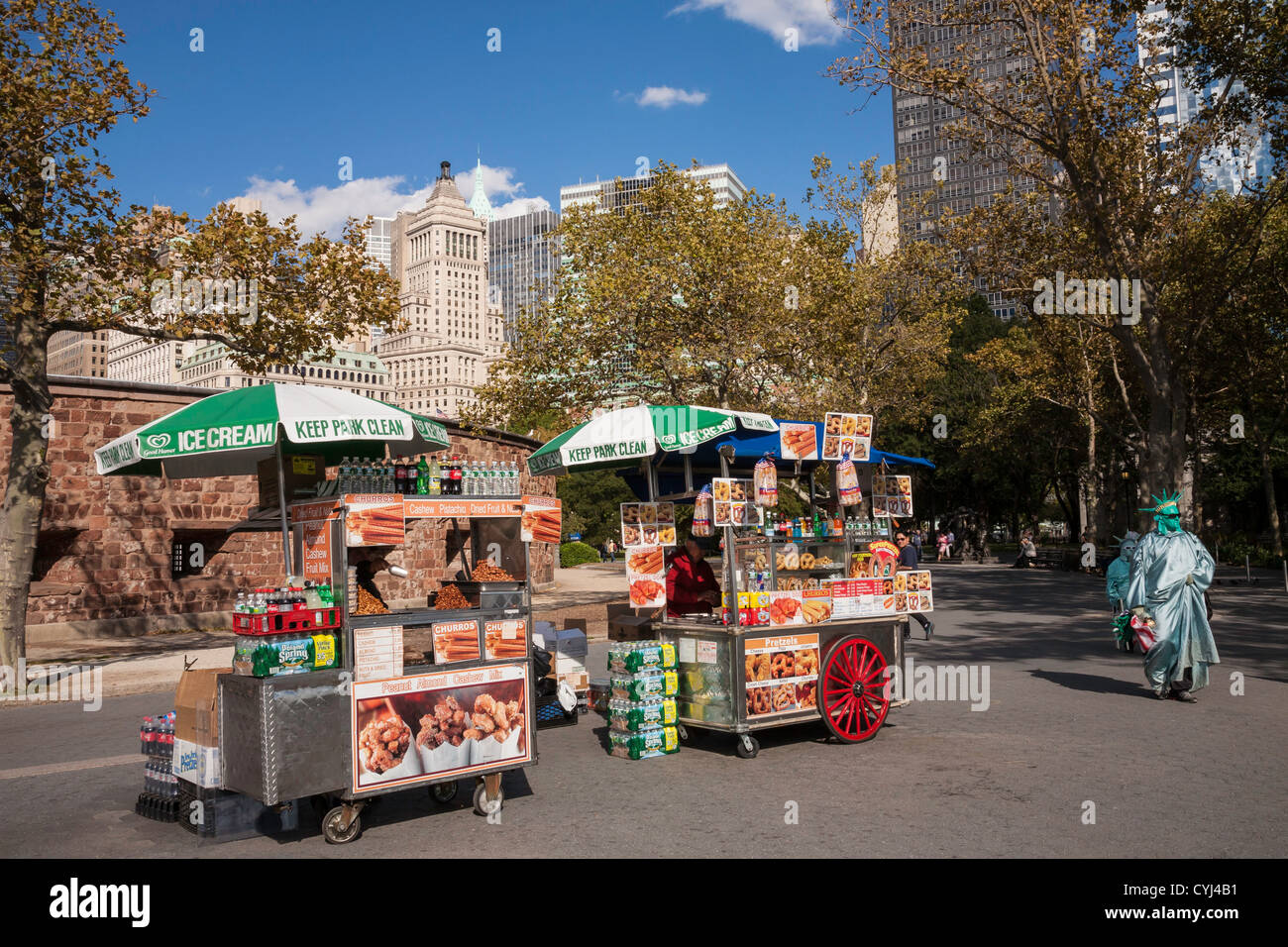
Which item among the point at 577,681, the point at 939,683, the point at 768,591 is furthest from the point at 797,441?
the point at 939,683

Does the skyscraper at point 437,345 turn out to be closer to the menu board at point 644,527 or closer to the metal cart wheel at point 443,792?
the menu board at point 644,527

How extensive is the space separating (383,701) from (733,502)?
152 inches

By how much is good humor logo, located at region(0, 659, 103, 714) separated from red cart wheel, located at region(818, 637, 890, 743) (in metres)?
9.62

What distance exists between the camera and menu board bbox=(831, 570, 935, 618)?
9.70 metres

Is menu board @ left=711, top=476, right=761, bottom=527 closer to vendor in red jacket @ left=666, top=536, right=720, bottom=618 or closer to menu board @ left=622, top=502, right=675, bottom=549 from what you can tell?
menu board @ left=622, top=502, right=675, bottom=549

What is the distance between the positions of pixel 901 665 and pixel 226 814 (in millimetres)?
6565

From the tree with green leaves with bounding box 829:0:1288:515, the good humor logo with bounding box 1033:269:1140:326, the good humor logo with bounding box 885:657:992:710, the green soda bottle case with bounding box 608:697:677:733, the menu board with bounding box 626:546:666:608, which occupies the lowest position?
the good humor logo with bounding box 885:657:992:710

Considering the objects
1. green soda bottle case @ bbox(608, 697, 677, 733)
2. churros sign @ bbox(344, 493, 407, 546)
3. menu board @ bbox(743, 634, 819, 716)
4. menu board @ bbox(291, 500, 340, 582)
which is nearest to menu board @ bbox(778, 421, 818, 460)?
menu board @ bbox(743, 634, 819, 716)

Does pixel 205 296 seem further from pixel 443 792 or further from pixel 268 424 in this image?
pixel 443 792

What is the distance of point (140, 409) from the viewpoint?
67.9ft

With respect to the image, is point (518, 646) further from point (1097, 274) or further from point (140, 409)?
point (1097, 274)
